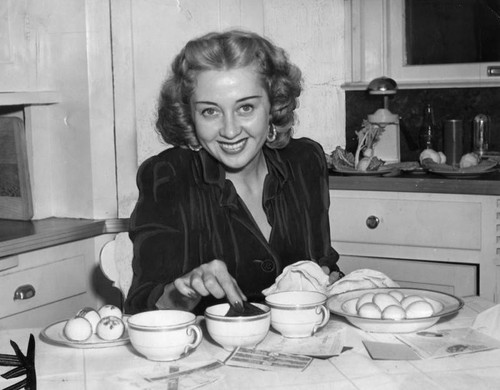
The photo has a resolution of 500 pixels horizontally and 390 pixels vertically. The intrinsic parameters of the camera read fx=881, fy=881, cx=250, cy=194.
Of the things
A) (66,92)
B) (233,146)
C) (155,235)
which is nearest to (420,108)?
(66,92)

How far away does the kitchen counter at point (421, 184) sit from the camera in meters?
3.22

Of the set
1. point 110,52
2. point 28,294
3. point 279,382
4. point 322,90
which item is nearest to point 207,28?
point 110,52

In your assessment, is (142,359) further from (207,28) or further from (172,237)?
(207,28)

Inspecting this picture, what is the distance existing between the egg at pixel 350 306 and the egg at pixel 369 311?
71mm

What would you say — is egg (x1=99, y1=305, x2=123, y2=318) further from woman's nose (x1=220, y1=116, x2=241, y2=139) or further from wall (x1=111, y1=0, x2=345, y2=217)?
wall (x1=111, y1=0, x2=345, y2=217)

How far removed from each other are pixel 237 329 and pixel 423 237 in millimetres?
1896

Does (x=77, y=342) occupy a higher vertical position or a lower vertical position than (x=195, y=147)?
lower

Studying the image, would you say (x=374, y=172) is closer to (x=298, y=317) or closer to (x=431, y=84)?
(x=431, y=84)

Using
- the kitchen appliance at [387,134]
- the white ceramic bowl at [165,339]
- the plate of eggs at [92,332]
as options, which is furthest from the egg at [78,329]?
the kitchen appliance at [387,134]

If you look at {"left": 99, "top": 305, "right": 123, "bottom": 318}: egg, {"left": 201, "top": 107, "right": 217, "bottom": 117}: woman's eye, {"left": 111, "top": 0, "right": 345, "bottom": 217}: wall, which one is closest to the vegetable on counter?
{"left": 111, "top": 0, "right": 345, "bottom": 217}: wall

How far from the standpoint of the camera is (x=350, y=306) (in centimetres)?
183

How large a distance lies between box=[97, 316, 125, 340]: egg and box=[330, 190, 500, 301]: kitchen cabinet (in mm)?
1881

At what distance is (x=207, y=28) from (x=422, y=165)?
1.03m

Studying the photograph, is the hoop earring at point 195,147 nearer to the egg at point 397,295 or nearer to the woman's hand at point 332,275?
the woman's hand at point 332,275
